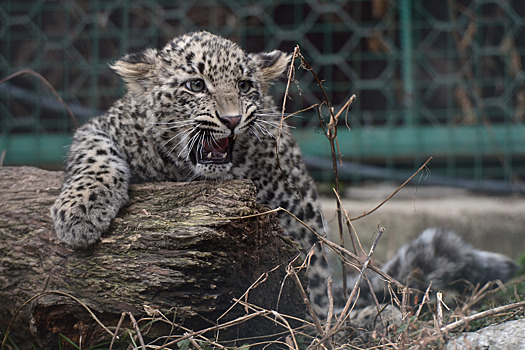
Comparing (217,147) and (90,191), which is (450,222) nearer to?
(217,147)

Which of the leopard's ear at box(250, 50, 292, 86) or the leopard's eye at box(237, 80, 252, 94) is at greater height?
the leopard's ear at box(250, 50, 292, 86)

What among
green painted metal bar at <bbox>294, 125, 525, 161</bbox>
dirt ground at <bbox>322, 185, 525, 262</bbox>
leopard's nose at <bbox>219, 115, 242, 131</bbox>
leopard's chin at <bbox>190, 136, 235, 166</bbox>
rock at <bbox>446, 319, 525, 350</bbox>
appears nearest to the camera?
rock at <bbox>446, 319, 525, 350</bbox>

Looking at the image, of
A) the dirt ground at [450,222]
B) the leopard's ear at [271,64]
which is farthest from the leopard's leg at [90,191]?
the dirt ground at [450,222]

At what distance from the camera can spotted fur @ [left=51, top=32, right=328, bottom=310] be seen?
288 centimetres

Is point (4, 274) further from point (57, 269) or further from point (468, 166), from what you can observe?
point (468, 166)

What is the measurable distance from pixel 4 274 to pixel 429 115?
4047 mm

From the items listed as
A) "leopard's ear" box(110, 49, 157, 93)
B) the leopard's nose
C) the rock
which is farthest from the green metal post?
the rock

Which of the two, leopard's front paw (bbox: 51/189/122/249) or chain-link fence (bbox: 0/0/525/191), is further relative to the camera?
chain-link fence (bbox: 0/0/525/191)

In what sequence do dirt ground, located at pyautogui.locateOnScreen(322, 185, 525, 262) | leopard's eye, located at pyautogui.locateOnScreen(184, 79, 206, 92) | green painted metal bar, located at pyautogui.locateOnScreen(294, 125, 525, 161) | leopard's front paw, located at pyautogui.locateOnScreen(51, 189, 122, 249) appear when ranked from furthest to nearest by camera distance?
green painted metal bar, located at pyautogui.locateOnScreen(294, 125, 525, 161) < dirt ground, located at pyautogui.locateOnScreen(322, 185, 525, 262) < leopard's eye, located at pyautogui.locateOnScreen(184, 79, 206, 92) < leopard's front paw, located at pyautogui.locateOnScreen(51, 189, 122, 249)

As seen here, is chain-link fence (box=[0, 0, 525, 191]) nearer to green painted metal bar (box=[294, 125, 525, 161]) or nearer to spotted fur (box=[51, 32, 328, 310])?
green painted metal bar (box=[294, 125, 525, 161])

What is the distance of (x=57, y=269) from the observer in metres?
2.54

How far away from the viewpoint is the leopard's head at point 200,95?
289cm

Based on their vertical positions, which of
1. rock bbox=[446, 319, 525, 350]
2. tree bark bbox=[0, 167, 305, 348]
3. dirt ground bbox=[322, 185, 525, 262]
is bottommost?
dirt ground bbox=[322, 185, 525, 262]

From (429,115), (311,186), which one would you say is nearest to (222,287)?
(311,186)
